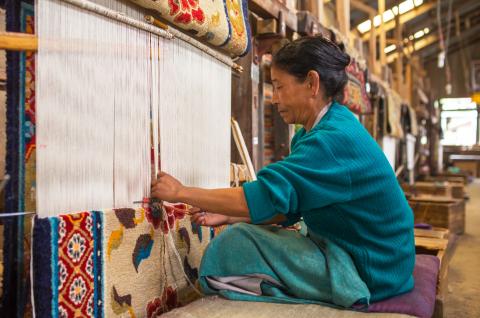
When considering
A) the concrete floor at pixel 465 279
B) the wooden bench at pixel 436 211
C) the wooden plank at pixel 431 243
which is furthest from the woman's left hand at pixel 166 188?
the wooden bench at pixel 436 211

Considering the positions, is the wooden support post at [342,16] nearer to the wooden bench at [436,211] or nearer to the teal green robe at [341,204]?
the wooden bench at [436,211]

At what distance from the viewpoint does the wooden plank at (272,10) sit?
2.40 m

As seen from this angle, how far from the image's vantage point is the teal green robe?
137 centimetres

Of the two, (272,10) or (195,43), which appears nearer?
(195,43)

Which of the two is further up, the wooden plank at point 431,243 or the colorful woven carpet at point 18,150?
the colorful woven carpet at point 18,150

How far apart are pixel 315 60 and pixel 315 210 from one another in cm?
49

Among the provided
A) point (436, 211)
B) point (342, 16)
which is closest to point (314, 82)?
point (342, 16)

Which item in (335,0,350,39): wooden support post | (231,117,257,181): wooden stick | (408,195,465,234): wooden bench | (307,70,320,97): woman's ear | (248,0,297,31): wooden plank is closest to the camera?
(307,70,320,97): woman's ear

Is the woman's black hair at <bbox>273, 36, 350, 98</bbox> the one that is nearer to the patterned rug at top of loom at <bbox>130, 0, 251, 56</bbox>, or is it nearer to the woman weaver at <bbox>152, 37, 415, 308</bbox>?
the woman weaver at <bbox>152, 37, 415, 308</bbox>

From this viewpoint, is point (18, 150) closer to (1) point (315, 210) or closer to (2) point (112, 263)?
(2) point (112, 263)

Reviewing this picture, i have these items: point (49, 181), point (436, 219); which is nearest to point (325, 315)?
point (49, 181)

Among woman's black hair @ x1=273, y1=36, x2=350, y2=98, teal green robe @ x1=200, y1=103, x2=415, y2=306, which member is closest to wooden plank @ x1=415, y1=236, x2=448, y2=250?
teal green robe @ x1=200, y1=103, x2=415, y2=306

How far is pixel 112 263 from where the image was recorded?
4.30ft

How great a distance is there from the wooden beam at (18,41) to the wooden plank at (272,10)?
1439 mm
